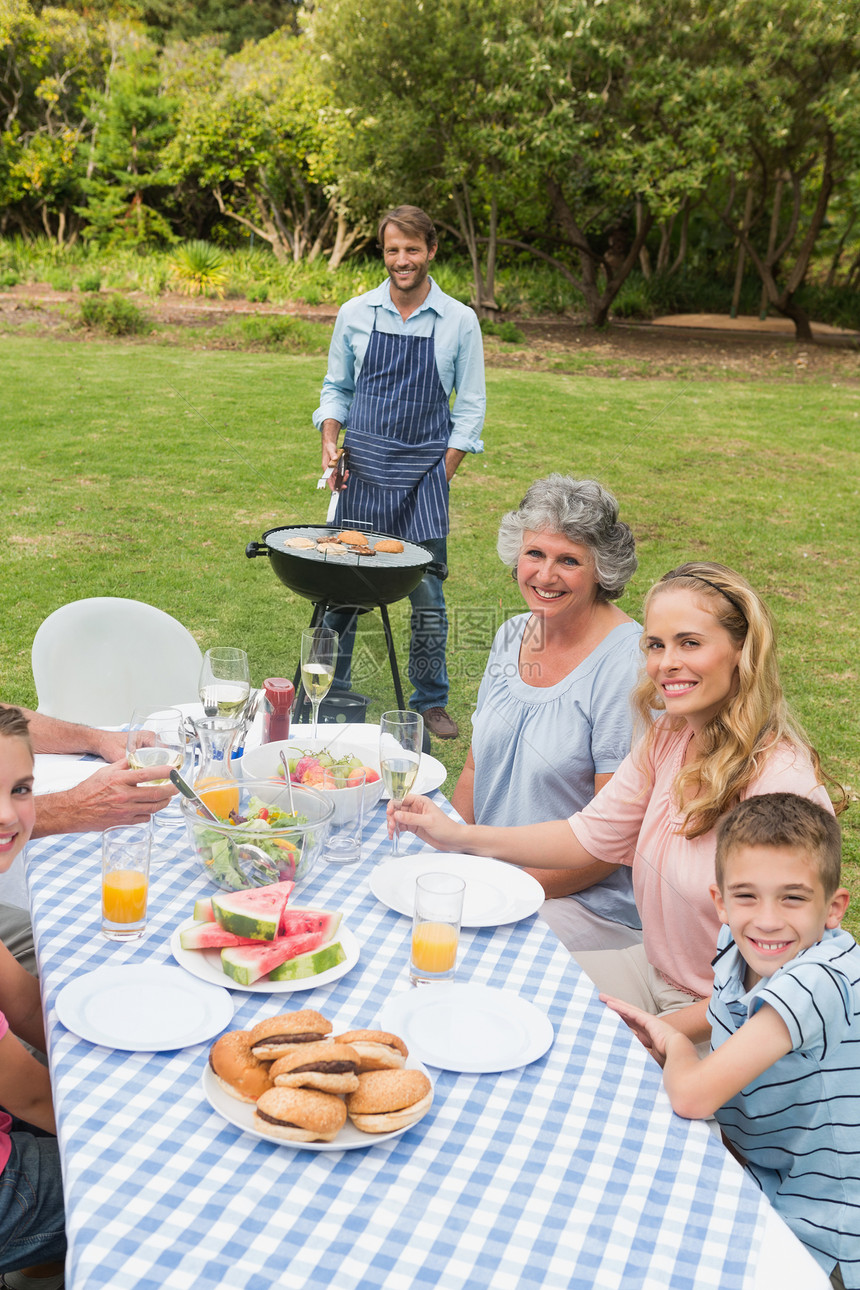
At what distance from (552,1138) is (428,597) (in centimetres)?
389

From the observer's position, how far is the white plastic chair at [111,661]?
3.41 meters

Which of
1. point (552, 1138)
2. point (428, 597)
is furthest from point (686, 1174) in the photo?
point (428, 597)

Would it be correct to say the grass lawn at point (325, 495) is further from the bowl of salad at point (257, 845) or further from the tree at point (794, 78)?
the tree at point (794, 78)

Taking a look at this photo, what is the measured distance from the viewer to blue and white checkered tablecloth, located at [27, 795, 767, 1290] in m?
1.18

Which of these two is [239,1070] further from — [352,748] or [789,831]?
[352,748]

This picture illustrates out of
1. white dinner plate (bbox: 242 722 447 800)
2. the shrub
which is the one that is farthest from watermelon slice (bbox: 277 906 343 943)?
the shrub

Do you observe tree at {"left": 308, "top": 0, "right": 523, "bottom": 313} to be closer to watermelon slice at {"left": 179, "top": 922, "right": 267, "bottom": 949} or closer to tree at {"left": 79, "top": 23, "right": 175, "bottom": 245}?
tree at {"left": 79, "top": 23, "right": 175, "bottom": 245}

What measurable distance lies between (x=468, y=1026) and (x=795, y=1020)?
0.48 m

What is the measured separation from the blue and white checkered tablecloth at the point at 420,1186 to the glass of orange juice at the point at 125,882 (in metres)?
0.15

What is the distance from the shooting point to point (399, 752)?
2.18m

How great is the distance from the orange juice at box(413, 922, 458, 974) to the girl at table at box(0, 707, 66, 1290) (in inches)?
24.9

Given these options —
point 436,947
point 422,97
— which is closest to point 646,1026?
point 436,947

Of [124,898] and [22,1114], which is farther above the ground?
[124,898]

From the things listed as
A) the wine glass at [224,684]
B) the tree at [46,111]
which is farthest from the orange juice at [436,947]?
the tree at [46,111]
